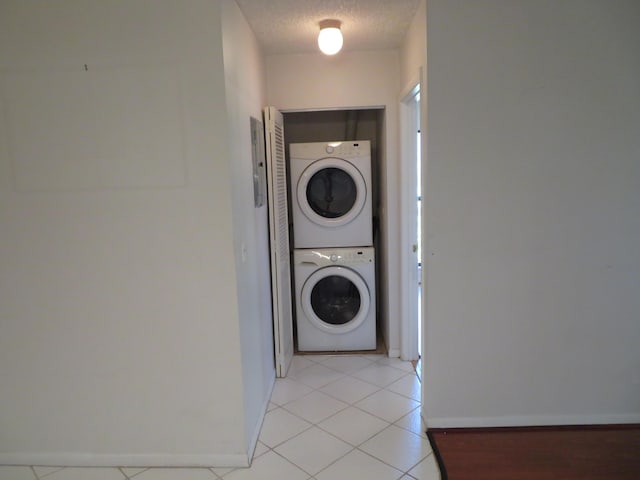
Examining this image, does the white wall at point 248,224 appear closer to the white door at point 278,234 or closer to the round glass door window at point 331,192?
the white door at point 278,234

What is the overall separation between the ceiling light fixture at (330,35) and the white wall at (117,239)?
0.83m

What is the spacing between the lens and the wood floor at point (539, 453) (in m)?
2.18

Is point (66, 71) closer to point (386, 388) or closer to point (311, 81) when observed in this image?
point (311, 81)

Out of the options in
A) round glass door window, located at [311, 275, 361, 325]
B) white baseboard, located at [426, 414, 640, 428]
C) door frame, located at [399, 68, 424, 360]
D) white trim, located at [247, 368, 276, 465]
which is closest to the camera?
white trim, located at [247, 368, 276, 465]

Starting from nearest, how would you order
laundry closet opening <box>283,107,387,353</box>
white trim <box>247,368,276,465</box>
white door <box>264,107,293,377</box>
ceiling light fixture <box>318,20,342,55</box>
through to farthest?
white trim <box>247,368,276,465</box>
ceiling light fixture <box>318,20,342,55</box>
white door <box>264,107,293,377</box>
laundry closet opening <box>283,107,387,353</box>

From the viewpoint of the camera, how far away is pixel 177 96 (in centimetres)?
211

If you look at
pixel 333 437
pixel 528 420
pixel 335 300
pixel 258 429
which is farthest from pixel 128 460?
pixel 528 420

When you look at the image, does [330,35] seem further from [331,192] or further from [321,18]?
[331,192]

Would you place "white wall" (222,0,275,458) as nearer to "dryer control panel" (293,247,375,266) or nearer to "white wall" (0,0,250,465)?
"white wall" (0,0,250,465)

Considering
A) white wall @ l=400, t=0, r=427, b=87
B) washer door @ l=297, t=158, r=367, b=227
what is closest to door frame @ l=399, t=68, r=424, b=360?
white wall @ l=400, t=0, r=427, b=87

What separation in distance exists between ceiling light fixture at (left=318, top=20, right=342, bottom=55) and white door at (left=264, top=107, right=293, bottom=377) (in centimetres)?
57

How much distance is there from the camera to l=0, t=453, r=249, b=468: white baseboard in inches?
91.7

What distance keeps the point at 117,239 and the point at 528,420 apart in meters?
2.36

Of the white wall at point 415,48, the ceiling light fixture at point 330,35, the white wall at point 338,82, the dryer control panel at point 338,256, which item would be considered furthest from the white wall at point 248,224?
the white wall at point 415,48
